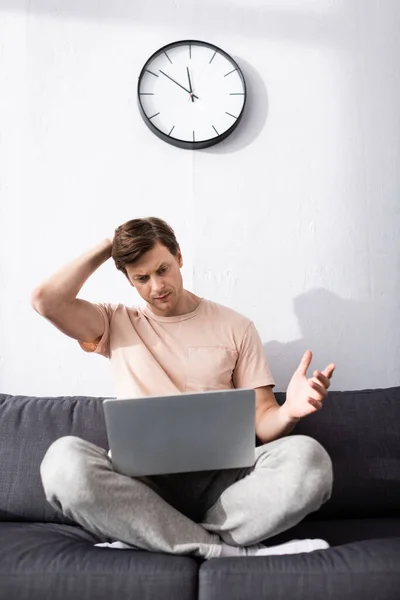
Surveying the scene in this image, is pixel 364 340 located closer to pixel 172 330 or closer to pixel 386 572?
pixel 172 330

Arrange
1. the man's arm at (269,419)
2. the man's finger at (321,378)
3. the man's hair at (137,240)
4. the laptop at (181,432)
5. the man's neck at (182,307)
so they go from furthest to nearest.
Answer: the man's neck at (182,307)
the man's hair at (137,240)
the man's arm at (269,419)
the man's finger at (321,378)
the laptop at (181,432)

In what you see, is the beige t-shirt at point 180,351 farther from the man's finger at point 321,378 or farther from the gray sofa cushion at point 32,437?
the man's finger at point 321,378

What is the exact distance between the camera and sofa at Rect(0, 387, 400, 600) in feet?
3.56

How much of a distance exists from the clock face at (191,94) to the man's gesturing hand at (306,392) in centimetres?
106

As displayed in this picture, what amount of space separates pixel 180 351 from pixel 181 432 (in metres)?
0.47

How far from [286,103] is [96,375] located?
121 centimetres

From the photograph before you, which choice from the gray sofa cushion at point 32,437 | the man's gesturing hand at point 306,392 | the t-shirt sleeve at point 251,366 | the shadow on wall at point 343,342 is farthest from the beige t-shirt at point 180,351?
the shadow on wall at point 343,342

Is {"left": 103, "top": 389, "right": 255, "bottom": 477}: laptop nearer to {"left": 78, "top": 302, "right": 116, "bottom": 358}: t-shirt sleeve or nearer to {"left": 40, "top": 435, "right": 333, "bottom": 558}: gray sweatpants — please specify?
{"left": 40, "top": 435, "right": 333, "bottom": 558}: gray sweatpants

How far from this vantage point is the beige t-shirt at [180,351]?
1.63 m

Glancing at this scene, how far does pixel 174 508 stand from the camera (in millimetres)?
1355

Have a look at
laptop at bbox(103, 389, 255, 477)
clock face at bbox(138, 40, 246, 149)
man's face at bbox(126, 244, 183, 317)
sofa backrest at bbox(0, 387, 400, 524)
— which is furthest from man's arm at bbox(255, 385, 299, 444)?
clock face at bbox(138, 40, 246, 149)

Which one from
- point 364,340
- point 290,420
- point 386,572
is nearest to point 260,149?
point 364,340

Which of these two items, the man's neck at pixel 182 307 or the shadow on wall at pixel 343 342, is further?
the shadow on wall at pixel 343 342

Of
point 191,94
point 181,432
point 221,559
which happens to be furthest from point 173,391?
point 191,94
